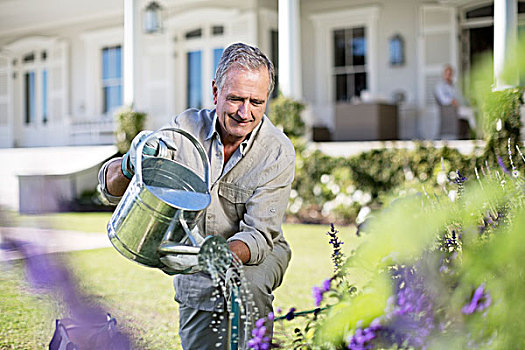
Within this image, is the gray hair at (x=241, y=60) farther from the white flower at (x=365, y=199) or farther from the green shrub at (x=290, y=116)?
the green shrub at (x=290, y=116)

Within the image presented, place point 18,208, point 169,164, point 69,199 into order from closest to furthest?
1. point 169,164
2. point 18,208
3. point 69,199

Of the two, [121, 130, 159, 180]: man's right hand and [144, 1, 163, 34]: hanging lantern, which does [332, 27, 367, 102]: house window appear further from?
[121, 130, 159, 180]: man's right hand

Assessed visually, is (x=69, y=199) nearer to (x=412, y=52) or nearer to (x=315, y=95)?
(x=315, y=95)

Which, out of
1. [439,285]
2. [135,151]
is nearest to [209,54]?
[135,151]

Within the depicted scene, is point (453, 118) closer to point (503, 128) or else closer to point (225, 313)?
point (503, 128)

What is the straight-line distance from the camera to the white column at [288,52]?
856 cm

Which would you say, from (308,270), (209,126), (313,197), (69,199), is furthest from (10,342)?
(69,199)

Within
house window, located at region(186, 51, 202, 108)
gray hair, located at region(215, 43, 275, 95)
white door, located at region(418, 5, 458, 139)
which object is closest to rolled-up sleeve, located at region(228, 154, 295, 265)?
gray hair, located at region(215, 43, 275, 95)

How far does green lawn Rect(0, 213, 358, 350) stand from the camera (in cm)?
325

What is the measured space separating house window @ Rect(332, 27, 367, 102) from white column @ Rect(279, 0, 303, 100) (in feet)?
9.10

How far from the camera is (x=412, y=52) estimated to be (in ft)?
35.0

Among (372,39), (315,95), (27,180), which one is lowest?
(27,180)

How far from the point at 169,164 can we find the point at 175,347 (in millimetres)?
1512

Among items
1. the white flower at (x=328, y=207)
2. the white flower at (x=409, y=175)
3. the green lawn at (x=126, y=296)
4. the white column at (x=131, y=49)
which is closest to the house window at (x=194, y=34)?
the white column at (x=131, y=49)
